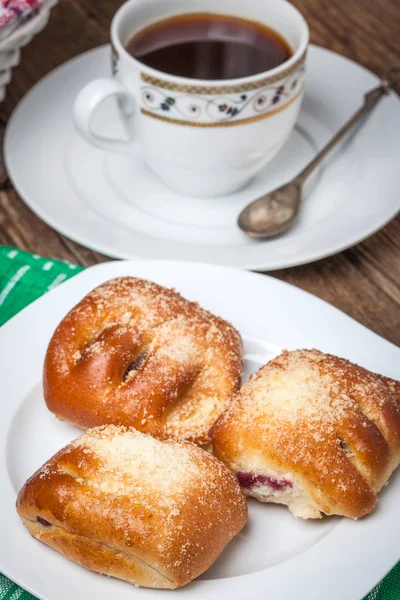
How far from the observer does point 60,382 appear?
3.54 ft

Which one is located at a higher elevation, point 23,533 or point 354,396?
point 354,396

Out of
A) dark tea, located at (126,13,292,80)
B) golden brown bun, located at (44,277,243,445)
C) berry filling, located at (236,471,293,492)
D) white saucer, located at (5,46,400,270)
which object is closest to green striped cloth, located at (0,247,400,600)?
white saucer, located at (5,46,400,270)

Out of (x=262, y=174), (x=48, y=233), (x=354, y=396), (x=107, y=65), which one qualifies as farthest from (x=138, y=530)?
(x=107, y=65)

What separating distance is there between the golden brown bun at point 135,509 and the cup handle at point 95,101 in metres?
0.67

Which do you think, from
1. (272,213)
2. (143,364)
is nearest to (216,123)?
(272,213)

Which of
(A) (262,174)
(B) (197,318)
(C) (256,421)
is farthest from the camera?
(A) (262,174)

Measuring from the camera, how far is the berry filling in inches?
38.6

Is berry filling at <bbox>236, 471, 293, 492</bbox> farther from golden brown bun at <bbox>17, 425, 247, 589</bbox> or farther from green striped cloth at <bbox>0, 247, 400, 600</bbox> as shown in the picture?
green striped cloth at <bbox>0, 247, 400, 600</bbox>

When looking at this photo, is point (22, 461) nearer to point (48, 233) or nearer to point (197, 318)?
point (197, 318)

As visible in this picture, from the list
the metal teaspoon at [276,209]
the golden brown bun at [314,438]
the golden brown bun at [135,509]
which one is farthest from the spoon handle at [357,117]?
the golden brown bun at [135,509]

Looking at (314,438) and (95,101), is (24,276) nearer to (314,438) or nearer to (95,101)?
(95,101)

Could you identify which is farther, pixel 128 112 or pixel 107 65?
pixel 107 65

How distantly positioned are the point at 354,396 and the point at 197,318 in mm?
239

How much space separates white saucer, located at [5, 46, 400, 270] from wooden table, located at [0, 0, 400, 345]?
0.19 ft
